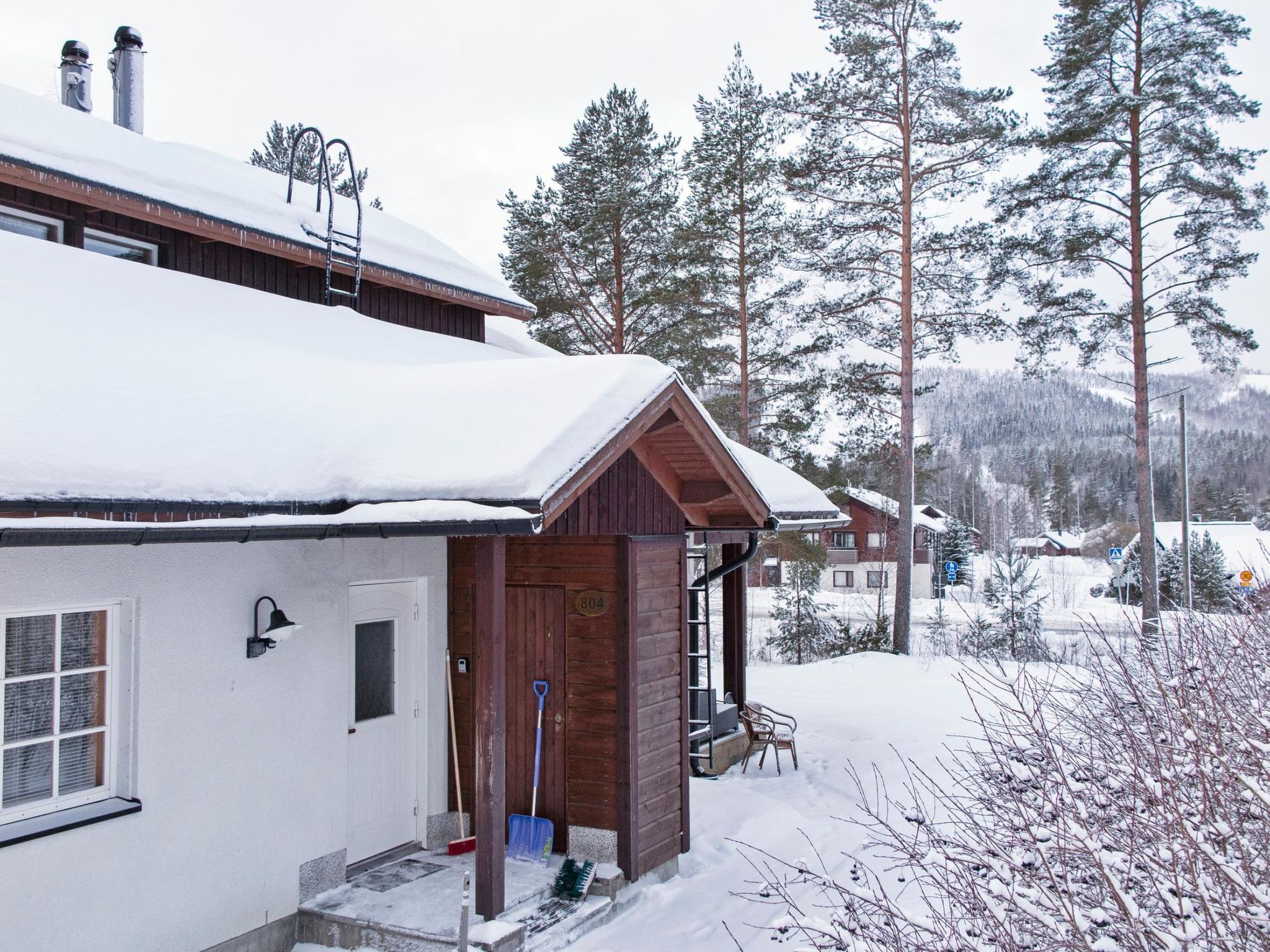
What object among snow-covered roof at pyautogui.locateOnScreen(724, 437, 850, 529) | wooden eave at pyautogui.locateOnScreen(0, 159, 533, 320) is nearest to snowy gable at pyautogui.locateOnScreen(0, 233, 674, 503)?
wooden eave at pyautogui.locateOnScreen(0, 159, 533, 320)

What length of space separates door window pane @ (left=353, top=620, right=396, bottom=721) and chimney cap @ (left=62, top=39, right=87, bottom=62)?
7.24 m

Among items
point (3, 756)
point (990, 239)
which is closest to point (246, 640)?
point (3, 756)

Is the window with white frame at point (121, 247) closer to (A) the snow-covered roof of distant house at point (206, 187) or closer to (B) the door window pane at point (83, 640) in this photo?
(A) the snow-covered roof of distant house at point (206, 187)

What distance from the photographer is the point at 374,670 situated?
21.8 ft

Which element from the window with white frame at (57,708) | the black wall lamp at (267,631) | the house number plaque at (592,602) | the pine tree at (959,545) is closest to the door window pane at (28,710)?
the window with white frame at (57,708)

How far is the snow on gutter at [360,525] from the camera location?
4.14 metres

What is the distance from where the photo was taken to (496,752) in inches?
213

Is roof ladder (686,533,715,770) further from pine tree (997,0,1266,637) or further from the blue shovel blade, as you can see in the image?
pine tree (997,0,1266,637)

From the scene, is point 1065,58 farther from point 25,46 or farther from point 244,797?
point 25,46

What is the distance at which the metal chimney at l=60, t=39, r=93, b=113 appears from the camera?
9523 millimetres

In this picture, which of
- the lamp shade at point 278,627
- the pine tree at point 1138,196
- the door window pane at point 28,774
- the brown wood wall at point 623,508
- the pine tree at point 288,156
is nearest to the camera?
the door window pane at point 28,774

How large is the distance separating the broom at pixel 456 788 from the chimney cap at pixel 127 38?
24.1 feet

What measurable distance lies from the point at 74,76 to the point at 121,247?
11.8 ft

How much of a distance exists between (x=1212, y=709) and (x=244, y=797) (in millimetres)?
4914
